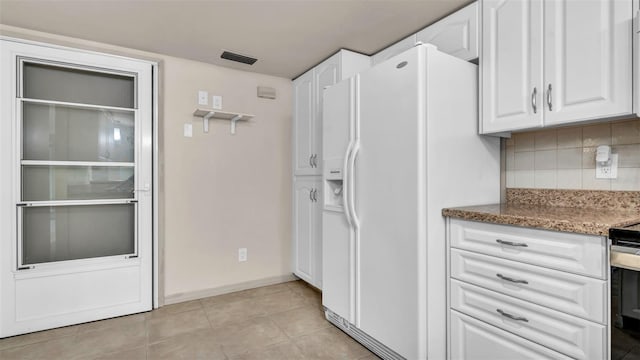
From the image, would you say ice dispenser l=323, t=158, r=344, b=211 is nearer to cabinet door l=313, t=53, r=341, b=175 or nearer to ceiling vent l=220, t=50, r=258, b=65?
cabinet door l=313, t=53, r=341, b=175

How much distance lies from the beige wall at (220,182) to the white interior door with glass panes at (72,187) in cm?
17

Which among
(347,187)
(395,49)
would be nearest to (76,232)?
(347,187)

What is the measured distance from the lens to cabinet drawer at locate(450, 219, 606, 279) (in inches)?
46.3

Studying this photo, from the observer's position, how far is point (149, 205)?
268 cm

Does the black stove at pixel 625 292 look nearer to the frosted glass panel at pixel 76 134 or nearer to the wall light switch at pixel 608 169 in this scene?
the wall light switch at pixel 608 169

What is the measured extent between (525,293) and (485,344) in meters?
0.35

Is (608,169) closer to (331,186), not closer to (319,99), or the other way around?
(331,186)

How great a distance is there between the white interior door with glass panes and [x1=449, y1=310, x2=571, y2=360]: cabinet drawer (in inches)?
93.5

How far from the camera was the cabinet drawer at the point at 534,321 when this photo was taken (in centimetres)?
118

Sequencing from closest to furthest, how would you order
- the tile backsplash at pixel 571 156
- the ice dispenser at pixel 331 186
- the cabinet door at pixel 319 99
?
the tile backsplash at pixel 571 156, the ice dispenser at pixel 331 186, the cabinet door at pixel 319 99

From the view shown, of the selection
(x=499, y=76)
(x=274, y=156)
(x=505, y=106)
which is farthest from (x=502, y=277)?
(x=274, y=156)

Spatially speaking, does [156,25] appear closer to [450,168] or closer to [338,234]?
[338,234]

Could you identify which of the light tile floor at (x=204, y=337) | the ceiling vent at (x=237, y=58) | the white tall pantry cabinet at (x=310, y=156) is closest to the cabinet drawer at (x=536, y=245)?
the light tile floor at (x=204, y=337)

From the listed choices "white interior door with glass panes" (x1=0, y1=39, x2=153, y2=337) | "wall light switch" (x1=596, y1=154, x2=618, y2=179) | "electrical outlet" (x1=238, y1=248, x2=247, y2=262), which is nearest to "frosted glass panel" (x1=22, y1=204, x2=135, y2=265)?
"white interior door with glass panes" (x1=0, y1=39, x2=153, y2=337)
